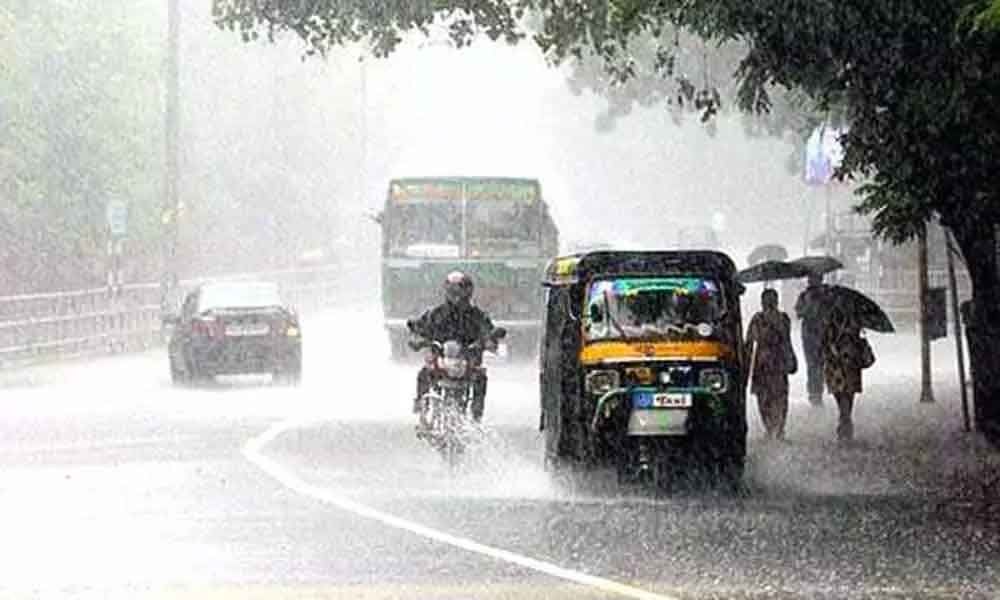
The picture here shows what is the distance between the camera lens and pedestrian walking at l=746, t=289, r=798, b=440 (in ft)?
80.8

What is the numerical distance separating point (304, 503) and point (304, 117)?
5911cm

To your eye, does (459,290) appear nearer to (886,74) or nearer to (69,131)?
(886,74)

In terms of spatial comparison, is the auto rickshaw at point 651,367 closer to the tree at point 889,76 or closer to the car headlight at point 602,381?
the car headlight at point 602,381

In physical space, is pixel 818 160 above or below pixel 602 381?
above

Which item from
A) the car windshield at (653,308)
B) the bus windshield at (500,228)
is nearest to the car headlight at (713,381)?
the car windshield at (653,308)

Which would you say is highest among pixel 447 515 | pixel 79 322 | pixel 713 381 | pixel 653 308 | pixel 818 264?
pixel 818 264

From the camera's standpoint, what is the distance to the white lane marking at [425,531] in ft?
41.5

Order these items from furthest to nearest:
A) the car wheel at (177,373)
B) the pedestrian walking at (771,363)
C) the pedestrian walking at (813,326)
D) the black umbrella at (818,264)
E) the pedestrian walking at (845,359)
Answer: the car wheel at (177,373) → the black umbrella at (818,264) → the pedestrian walking at (813,326) → the pedestrian walking at (771,363) → the pedestrian walking at (845,359)

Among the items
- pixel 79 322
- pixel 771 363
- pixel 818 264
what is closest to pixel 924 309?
pixel 818 264

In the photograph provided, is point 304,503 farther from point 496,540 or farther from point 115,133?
point 115,133

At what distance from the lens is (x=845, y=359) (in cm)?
2403

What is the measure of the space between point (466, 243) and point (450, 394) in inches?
814

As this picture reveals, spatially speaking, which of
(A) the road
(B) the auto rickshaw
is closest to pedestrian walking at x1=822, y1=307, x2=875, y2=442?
(A) the road

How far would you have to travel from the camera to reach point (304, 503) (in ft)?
57.8
